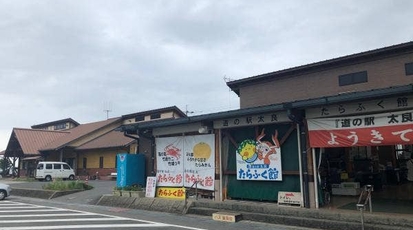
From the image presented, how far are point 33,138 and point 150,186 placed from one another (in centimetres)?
2745

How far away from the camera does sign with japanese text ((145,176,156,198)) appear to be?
46.7 ft

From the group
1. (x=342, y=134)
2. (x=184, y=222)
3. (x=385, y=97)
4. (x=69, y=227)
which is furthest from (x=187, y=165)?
(x=385, y=97)

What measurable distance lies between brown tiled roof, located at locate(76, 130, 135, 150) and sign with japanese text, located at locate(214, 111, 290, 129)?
53.1 ft

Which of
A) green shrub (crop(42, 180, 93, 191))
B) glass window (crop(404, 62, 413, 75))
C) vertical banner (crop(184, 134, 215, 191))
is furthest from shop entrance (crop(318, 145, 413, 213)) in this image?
green shrub (crop(42, 180, 93, 191))

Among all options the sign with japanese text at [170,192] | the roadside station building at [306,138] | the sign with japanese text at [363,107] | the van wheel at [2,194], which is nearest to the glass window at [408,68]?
the roadside station building at [306,138]

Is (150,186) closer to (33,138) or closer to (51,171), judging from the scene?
(51,171)

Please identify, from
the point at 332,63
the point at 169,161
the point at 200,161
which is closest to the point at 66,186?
the point at 169,161

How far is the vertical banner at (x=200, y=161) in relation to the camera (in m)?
13.0

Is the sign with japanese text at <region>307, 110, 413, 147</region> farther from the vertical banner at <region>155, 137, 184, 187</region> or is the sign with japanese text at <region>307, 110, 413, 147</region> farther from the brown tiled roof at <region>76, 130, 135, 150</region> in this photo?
the brown tiled roof at <region>76, 130, 135, 150</region>

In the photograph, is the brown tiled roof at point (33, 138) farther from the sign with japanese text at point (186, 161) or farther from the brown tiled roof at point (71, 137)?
the sign with japanese text at point (186, 161)

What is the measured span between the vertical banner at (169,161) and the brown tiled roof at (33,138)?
24.9 metres

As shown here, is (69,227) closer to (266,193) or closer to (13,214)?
(13,214)

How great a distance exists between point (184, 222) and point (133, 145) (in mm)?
17794

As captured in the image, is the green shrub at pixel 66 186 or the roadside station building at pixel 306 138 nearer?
the roadside station building at pixel 306 138
